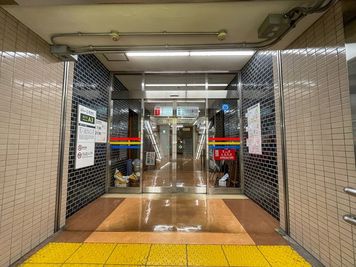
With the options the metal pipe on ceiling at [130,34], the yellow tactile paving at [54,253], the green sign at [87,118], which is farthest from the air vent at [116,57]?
the yellow tactile paving at [54,253]

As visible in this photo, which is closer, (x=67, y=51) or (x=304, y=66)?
(x=304, y=66)

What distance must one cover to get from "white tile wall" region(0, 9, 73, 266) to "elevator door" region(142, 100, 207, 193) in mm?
2611

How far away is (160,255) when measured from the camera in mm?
2053

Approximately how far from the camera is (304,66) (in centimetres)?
222

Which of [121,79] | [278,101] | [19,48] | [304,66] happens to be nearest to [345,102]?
[304,66]

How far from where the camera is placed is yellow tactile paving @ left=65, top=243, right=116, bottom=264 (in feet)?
6.43

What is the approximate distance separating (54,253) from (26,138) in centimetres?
135

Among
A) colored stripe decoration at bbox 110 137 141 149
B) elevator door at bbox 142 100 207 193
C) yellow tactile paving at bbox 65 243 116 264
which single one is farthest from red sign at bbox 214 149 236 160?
yellow tactile paving at bbox 65 243 116 264

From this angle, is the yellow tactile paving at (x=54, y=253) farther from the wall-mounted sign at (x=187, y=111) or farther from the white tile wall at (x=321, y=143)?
the wall-mounted sign at (x=187, y=111)

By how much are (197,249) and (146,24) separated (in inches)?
105

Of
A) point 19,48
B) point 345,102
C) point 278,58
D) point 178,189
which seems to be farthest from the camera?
point 178,189

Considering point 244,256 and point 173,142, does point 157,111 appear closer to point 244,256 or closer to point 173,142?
point 173,142

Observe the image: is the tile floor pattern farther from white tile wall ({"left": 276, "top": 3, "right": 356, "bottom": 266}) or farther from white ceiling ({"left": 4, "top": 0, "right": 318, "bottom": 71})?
white ceiling ({"left": 4, "top": 0, "right": 318, "bottom": 71})

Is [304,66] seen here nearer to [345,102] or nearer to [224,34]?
[345,102]
